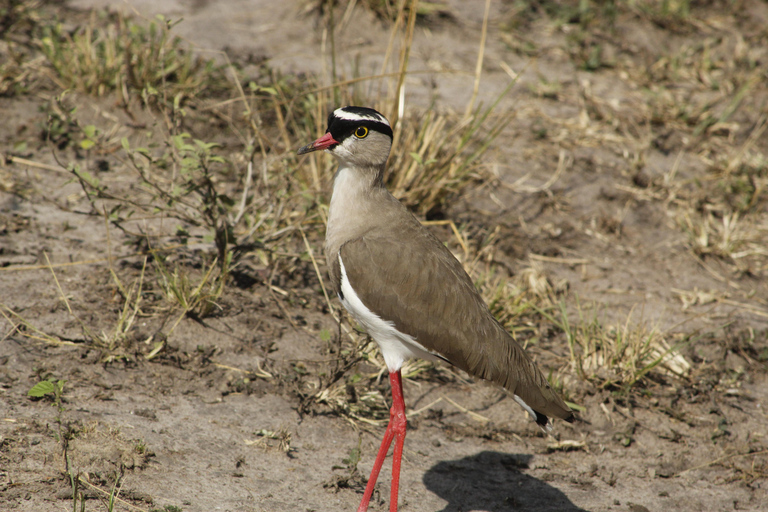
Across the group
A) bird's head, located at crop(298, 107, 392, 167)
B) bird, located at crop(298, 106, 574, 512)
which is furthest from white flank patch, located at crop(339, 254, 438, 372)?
bird's head, located at crop(298, 107, 392, 167)

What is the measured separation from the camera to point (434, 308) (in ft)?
12.5

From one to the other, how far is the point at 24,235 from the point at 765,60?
337 inches

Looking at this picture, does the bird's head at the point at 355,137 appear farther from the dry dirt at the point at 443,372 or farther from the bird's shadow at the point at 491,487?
the bird's shadow at the point at 491,487

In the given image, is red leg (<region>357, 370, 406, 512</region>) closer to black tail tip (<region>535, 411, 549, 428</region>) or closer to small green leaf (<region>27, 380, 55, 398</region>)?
black tail tip (<region>535, 411, 549, 428</region>)

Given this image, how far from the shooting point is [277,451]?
3982 mm

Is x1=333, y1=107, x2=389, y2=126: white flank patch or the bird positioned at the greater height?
x1=333, y1=107, x2=389, y2=126: white flank patch

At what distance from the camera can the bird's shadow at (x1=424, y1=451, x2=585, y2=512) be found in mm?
4035

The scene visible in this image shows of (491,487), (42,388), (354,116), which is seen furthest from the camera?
(491,487)

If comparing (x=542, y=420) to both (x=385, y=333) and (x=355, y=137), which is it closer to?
(x=385, y=333)

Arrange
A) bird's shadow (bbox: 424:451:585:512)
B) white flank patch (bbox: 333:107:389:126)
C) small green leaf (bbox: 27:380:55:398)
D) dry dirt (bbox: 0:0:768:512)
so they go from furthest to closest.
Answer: bird's shadow (bbox: 424:451:585:512)
white flank patch (bbox: 333:107:389:126)
dry dirt (bbox: 0:0:768:512)
small green leaf (bbox: 27:380:55:398)

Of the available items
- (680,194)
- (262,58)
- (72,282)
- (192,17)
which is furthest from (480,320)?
(192,17)

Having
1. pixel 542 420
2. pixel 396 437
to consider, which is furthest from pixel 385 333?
pixel 542 420

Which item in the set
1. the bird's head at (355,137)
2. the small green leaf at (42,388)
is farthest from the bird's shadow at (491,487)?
the small green leaf at (42,388)

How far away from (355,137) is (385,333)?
113 cm
